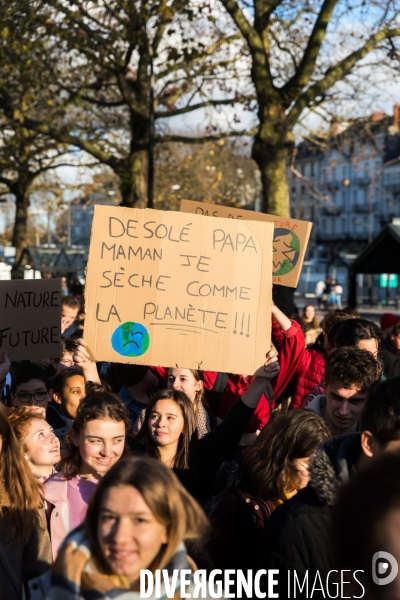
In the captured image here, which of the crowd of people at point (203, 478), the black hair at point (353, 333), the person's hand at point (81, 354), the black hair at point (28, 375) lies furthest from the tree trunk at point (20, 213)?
the person's hand at point (81, 354)

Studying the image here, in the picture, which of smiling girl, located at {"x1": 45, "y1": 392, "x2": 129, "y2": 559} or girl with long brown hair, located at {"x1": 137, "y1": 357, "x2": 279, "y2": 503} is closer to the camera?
smiling girl, located at {"x1": 45, "y1": 392, "x2": 129, "y2": 559}

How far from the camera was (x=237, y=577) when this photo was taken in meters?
3.18

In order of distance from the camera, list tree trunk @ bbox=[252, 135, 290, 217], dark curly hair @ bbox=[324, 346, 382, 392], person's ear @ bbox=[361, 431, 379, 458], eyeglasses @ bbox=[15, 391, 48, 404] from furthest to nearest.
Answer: tree trunk @ bbox=[252, 135, 290, 217] < eyeglasses @ bbox=[15, 391, 48, 404] < dark curly hair @ bbox=[324, 346, 382, 392] < person's ear @ bbox=[361, 431, 379, 458]

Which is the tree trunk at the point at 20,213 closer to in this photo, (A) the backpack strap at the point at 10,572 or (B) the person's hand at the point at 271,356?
(B) the person's hand at the point at 271,356

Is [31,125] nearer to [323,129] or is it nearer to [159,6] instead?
[159,6]

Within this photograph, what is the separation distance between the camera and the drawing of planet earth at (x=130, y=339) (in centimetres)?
477

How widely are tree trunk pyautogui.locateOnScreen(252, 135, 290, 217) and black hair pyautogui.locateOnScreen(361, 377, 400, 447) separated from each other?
36.1 ft

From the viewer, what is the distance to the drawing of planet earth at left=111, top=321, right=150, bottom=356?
15.6ft

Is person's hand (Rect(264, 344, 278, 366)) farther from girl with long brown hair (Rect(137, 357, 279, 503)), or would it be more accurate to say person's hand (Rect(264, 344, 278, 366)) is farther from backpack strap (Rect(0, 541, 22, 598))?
backpack strap (Rect(0, 541, 22, 598))

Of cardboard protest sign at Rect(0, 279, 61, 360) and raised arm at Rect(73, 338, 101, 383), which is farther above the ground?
cardboard protest sign at Rect(0, 279, 61, 360)

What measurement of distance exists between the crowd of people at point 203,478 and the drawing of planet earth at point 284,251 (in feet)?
1.84

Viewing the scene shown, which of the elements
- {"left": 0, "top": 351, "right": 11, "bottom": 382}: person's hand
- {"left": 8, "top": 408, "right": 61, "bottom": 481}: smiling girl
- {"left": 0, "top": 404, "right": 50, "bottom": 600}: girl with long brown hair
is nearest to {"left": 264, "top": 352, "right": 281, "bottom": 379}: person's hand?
{"left": 8, "top": 408, "right": 61, "bottom": 481}: smiling girl

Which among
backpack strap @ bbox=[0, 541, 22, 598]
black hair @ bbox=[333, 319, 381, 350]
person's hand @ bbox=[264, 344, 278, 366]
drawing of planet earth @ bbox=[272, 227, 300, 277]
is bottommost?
backpack strap @ bbox=[0, 541, 22, 598]

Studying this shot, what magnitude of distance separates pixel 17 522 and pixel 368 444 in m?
1.34
